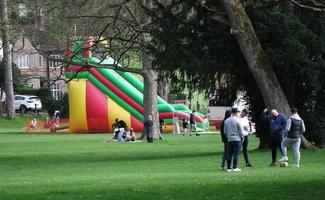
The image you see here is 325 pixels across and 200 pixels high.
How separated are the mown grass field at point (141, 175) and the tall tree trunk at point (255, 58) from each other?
7.11 ft

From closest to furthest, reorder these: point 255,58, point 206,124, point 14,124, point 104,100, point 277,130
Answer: point 277,130 < point 255,58 < point 104,100 < point 206,124 < point 14,124

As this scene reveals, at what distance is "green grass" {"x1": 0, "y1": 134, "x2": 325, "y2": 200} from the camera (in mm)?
14656

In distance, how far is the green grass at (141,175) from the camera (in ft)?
48.1

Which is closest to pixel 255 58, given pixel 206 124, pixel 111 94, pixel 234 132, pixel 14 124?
pixel 234 132

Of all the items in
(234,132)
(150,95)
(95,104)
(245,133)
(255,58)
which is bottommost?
(245,133)

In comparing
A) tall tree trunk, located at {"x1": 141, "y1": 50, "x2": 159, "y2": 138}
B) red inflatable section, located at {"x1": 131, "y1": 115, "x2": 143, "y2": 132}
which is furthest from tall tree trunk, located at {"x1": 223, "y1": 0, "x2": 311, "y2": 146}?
red inflatable section, located at {"x1": 131, "y1": 115, "x2": 143, "y2": 132}

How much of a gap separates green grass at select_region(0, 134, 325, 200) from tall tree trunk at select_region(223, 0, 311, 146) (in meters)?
2.17

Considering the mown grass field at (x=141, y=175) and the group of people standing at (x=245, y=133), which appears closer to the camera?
the mown grass field at (x=141, y=175)

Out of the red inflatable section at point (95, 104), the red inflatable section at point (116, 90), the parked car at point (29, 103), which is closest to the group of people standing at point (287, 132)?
the red inflatable section at point (116, 90)

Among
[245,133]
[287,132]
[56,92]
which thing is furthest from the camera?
[56,92]

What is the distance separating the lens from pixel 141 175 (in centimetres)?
2119

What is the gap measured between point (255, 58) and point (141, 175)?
11.3 metres

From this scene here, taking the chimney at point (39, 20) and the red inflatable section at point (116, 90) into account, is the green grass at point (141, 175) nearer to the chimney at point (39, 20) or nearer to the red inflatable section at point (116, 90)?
the chimney at point (39, 20)

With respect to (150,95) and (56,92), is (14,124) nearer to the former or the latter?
(150,95)
